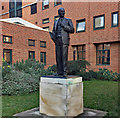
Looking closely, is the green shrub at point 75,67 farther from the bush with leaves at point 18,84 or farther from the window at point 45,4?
the window at point 45,4

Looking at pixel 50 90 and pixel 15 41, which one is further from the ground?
pixel 15 41

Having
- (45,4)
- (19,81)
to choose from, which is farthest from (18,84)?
(45,4)

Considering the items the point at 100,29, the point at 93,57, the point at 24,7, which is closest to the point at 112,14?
the point at 100,29

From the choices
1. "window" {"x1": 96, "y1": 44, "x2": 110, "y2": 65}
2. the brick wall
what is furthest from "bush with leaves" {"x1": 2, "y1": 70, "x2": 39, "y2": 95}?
"window" {"x1": 96, "y1": 44, "x2": 110, "y2": 65}

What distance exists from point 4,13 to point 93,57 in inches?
971

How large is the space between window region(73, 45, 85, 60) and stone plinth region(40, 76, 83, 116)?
46.9 ft

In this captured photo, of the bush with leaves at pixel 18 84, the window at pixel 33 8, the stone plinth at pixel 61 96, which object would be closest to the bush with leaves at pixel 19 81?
the bush with leaves at pixel 18 84

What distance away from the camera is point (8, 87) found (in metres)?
8.50

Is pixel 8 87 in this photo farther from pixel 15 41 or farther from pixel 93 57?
pixel 93 57

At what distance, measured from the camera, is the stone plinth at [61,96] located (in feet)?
14.9

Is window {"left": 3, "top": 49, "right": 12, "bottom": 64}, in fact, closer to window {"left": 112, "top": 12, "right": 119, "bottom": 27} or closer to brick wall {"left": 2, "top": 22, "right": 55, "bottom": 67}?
brick wall {"left": 2, "top": 22, "right": 55, "bottom": 67}

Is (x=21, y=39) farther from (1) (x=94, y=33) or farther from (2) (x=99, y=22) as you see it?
(2) (x=99, y=22)

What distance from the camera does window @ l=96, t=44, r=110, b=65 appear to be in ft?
56.0

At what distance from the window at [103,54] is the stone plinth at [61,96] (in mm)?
12959
